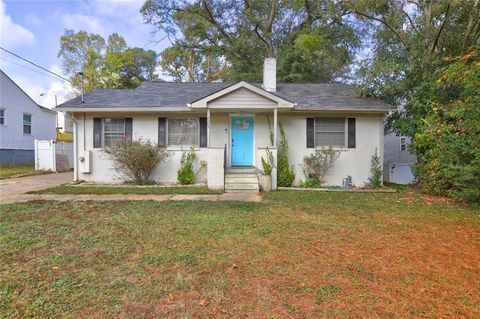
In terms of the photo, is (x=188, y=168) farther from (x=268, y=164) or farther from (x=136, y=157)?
(x=268, y=164)

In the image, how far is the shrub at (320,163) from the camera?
33.1 ft

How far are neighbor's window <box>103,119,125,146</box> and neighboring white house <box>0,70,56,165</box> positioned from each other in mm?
11196

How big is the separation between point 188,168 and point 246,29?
13.3 m

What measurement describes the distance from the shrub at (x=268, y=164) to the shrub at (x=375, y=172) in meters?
3.65

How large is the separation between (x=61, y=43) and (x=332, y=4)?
98.8 feet

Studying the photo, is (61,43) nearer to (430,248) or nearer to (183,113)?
(183,113)

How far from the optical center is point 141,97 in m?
11.1

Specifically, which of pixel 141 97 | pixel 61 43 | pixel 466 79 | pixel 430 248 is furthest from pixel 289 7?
pixel 61 43

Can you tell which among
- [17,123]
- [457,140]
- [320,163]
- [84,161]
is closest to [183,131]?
[84,161]

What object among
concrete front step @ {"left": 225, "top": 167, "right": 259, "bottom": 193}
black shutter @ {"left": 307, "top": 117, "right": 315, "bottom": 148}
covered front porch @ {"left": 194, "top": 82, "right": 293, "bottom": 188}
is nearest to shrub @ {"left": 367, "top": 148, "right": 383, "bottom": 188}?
black shutter @ {"left": 307, "top": 117, "right": 315, "bottom": 148}

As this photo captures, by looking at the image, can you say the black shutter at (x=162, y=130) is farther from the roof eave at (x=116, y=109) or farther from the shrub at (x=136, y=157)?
the roof eave at (x=116, y=109)

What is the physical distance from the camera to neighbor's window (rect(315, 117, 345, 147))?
10.4 meters

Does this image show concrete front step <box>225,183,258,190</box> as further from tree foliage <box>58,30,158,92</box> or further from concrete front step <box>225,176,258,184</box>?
tree foliage <box>58,30,158,92</box>

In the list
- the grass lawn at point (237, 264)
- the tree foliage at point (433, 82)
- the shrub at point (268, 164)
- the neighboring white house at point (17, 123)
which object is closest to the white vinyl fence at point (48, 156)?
the neighboring white house at point (17, 123)
